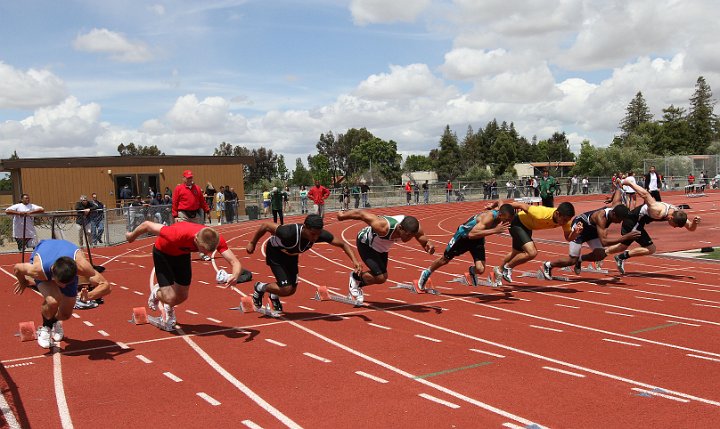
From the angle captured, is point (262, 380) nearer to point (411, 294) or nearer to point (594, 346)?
point (594, 346)

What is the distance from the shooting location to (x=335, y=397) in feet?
20.5

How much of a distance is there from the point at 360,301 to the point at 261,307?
1.56 meters

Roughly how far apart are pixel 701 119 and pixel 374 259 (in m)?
105

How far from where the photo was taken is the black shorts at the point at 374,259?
10.5m

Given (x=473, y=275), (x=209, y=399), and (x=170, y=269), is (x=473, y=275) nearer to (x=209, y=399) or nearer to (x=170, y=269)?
(x=170, y=269)

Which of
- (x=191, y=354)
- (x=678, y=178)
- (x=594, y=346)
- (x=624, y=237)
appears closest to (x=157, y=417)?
(x=191, y=354)

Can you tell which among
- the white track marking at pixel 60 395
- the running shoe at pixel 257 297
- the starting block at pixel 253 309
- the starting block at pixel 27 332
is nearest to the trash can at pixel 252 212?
the starting block at pixel 253 309

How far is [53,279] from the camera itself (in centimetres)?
761

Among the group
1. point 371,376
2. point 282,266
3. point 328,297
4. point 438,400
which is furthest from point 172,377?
point 328,297

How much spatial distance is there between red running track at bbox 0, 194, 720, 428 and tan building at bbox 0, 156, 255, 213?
23416 millimetres

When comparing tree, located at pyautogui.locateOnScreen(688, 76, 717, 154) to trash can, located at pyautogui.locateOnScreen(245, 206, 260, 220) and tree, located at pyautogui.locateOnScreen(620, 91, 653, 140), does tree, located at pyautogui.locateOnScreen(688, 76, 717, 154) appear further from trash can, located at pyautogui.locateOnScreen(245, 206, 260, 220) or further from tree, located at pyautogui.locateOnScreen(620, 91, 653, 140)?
trash can, located at pyautogui.locateOnScreen(245, 206, 260, 220)

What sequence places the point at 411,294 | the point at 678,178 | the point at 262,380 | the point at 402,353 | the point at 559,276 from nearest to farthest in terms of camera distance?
the point at 262,380
the point at 402,353
the point at 411,294
the point at 559,276
the point at 678,178

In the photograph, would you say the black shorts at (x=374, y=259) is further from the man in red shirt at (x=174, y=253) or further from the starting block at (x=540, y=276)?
the starting block at (x=540, y=276)

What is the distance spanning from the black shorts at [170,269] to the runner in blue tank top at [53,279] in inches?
27.4
